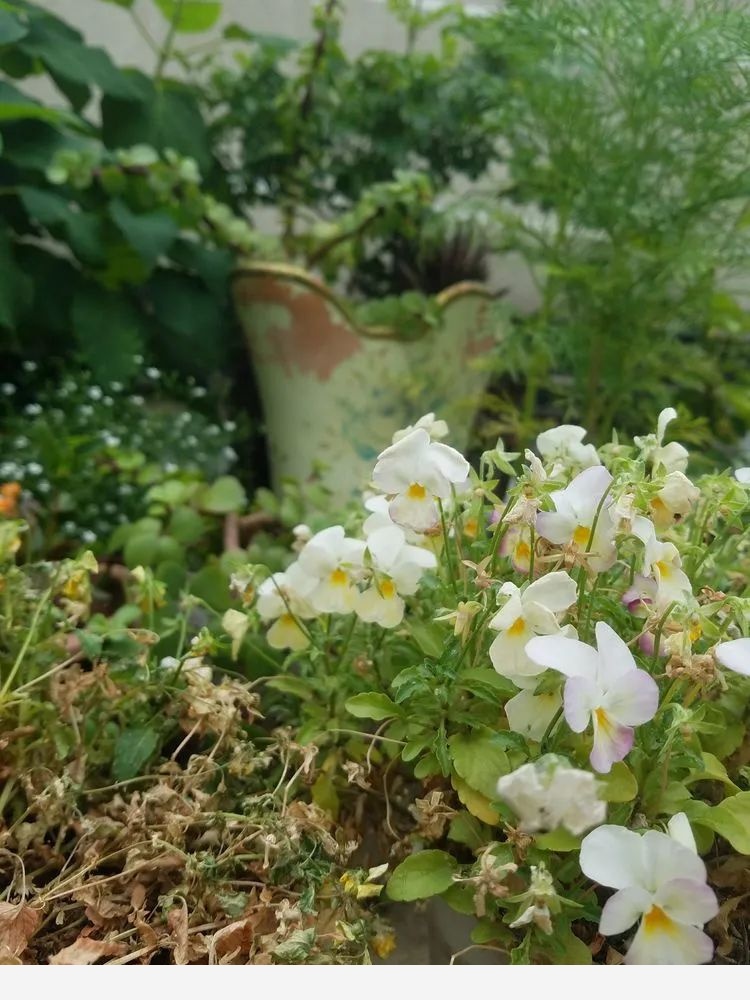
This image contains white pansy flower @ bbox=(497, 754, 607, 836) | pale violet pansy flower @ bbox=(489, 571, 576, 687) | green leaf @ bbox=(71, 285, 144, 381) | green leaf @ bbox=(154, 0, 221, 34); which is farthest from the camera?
green leaf @ bbox=(154, 0, 221, 34)

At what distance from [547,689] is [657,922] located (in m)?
0.11

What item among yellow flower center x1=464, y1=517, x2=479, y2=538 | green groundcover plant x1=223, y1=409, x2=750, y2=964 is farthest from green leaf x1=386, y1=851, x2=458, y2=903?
yellow flower center x1=464, y1=517, x2=479, y2=538

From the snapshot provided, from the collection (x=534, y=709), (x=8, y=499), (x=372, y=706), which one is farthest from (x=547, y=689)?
(x=8, y=499)

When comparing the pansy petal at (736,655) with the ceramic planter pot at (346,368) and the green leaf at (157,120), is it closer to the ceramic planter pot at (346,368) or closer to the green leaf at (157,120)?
the ceramic planter pot at (346,368)

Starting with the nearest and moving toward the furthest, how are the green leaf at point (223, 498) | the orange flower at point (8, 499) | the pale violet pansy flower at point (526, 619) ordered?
the pale violet pansy flower at point (526, 619)
the orange flower at point (8, 499)
the green leaf at point (223, 498)

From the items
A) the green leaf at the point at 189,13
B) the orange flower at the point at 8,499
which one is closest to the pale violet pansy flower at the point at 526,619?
the orange flower at the point at 8,499

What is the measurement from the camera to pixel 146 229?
A: 1012 mm

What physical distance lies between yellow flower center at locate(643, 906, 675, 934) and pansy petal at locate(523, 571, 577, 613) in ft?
0.47

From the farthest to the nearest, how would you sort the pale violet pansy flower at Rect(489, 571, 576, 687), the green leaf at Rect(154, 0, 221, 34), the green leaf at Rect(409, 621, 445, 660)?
the green leaf at Rect(154, 0, 221, 34), the green leaf at Rect(409, 621, 445, 660), the pale violet pansy flower at Rect(489, 571, 576, 687)

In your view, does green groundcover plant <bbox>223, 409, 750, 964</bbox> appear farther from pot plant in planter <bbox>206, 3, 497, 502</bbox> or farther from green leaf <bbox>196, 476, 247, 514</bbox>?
pot plant in planter <bbox>206, 3, 497, 502</bbox>

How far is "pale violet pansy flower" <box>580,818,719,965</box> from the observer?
345 millimetres

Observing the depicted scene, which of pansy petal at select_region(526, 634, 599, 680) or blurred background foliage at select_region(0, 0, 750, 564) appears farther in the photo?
blurred background foliage at select_region(0, 0, 750, 564)

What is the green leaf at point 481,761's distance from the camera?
0.42 meters
